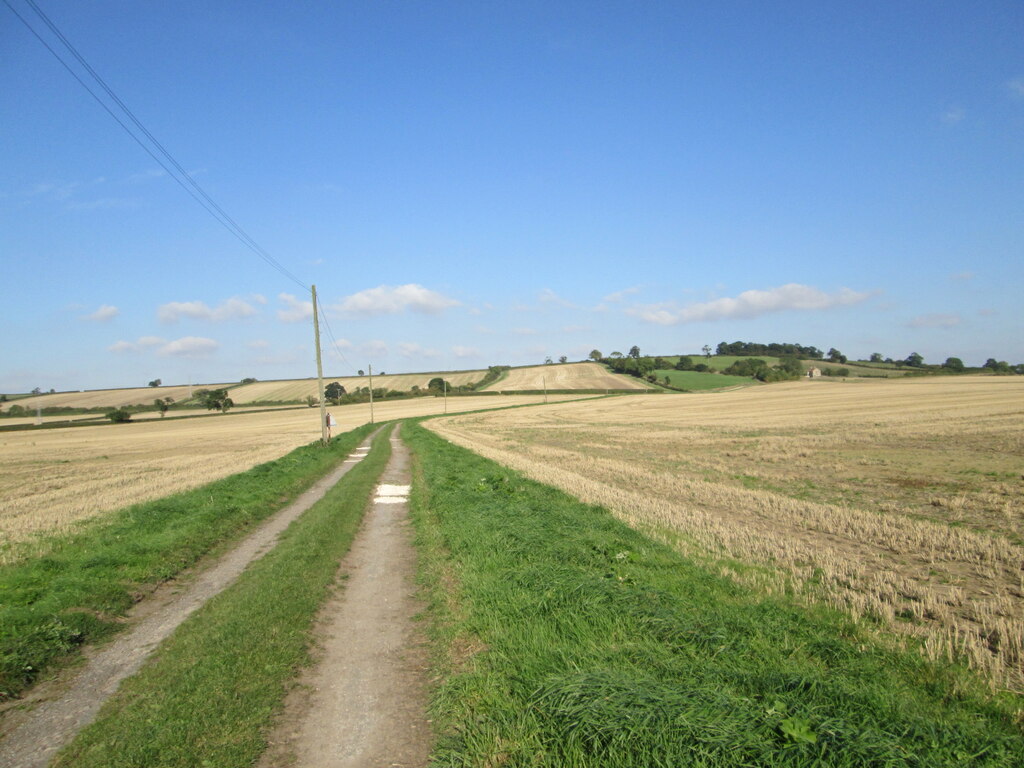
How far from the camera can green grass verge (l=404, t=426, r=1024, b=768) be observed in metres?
4.00

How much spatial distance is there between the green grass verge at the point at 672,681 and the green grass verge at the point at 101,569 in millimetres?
4438

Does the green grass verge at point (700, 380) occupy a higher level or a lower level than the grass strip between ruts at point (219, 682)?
higher

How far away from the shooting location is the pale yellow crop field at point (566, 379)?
123 m

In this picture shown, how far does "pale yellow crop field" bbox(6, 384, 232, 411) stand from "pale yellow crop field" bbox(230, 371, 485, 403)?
1266 centimetres

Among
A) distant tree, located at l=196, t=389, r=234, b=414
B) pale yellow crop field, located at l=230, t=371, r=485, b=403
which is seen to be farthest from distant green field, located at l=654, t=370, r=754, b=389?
distant tree, located at l=196, t=389, r=234, b=414

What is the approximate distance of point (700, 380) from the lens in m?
126

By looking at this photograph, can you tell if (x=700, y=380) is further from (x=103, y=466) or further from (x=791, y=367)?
(x=103, y=466)

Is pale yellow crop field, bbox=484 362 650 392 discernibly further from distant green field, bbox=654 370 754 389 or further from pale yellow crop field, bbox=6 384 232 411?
pale yellow crop field, bbox=6 384 232 411

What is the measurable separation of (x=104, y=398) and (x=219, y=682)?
487 ft

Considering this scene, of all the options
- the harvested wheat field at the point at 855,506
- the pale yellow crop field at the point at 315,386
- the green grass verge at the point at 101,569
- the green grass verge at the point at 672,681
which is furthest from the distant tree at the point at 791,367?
the green grass verge at the point at 672,681

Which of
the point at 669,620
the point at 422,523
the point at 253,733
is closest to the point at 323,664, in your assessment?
the point at 253,733

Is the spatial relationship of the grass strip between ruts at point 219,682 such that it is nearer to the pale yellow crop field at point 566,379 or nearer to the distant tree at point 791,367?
the pale yellow crop field at point 566,379

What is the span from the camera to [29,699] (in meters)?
5.73

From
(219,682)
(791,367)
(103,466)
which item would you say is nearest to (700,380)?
(791,367)
